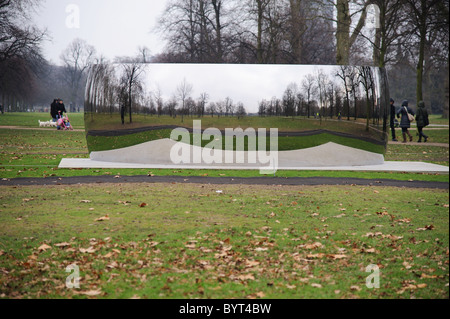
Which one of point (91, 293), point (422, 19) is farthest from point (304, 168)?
point (91, 293)

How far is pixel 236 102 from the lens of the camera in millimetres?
14883

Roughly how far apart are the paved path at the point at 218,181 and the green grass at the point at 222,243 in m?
1.22

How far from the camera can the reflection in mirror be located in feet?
48.6

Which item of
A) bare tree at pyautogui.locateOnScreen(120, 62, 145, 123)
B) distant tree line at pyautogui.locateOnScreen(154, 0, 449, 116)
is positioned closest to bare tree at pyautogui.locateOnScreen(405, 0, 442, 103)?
distant tree line at pyautogui.locateOnScreen(154, 0, 449, 116)

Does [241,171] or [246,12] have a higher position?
[246,12]

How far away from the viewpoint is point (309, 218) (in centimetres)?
847

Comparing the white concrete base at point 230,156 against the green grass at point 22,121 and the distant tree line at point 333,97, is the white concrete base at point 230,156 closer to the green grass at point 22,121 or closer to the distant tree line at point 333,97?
the distant tree line at point 333,97

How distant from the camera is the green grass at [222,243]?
5320 millimetres

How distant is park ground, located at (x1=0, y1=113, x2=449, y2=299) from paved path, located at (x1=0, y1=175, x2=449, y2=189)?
18.6 inches

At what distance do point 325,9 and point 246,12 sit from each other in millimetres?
4845

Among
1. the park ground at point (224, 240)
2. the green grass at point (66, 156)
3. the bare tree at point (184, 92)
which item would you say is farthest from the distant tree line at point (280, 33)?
the park ground at point (224, 240)

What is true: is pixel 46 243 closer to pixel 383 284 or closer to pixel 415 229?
pixel 383 284

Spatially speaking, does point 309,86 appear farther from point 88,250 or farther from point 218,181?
point 88,250
